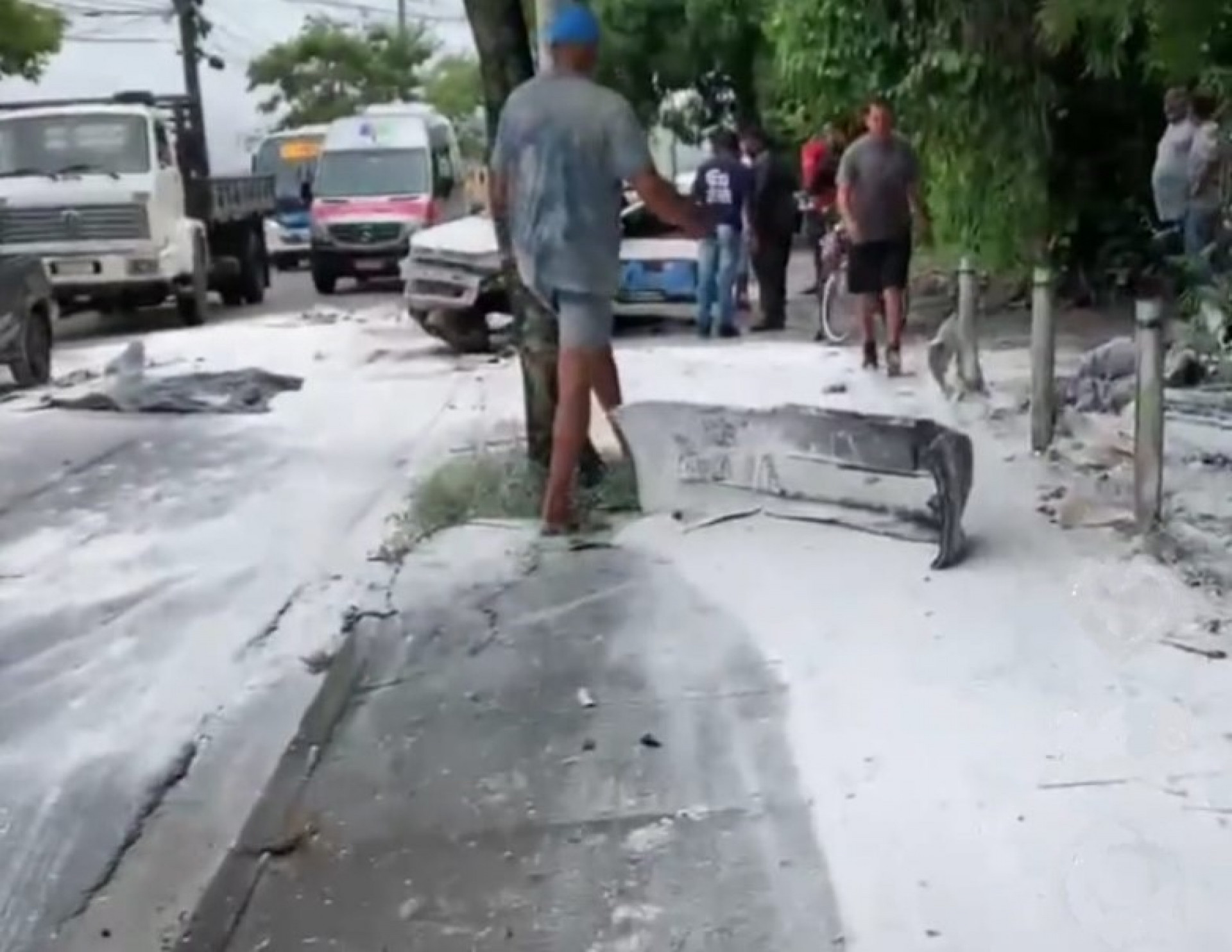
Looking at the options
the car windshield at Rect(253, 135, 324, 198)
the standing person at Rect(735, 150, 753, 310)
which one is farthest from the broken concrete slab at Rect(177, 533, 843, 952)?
the car windshield at Rect(253, 135, 324, 198)

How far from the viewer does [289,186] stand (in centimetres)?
3706

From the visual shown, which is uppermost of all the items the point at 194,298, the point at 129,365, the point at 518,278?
the point at 518,278

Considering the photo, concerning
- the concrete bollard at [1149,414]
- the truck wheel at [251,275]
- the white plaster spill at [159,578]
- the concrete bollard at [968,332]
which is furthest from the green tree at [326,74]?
the concrete bollard at [1149,414]

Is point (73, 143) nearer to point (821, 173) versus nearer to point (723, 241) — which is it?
point (821, 173)

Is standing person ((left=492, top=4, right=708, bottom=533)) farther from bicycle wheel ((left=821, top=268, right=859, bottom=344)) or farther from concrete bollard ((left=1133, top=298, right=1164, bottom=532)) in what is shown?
bicycle wheel ((left=821, top=268, right=859, bottom=344))

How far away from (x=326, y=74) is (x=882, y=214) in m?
59.1

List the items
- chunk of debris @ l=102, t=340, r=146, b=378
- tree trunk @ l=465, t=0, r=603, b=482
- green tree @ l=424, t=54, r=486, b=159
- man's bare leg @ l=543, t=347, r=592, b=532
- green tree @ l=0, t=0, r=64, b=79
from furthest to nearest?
green tree @ l=424, t=54, r=486, b=159
green tree @ l=0, t=0, r=64, b=79
chunk of debris @ l=102, t=340, r=146, b=378
tree trunk @ l=465, t=0, r=603, b=482
man's bare leg @ l=543, t=347, r=592, b=532

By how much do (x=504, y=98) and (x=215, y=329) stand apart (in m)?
13.6

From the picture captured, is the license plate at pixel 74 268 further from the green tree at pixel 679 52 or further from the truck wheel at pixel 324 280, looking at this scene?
the green tree at pixel 679 52

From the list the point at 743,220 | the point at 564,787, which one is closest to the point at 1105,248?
the point at 743,220

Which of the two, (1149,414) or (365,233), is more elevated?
(1149,414)

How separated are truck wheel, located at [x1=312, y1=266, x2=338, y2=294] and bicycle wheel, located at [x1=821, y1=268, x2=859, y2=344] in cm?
1206

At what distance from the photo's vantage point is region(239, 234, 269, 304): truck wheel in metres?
26.7

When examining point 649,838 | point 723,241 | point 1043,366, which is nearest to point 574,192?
point 1043,366
